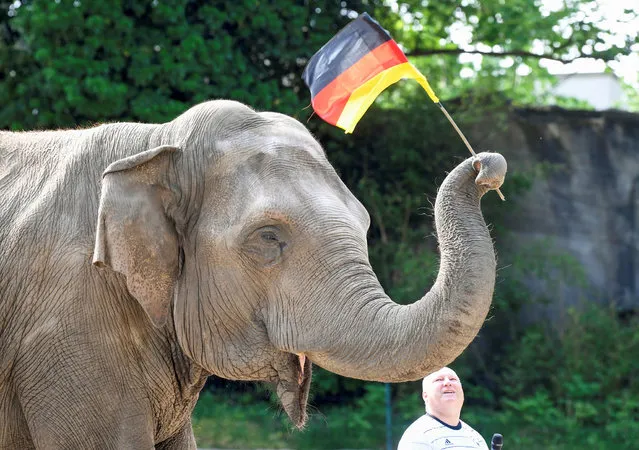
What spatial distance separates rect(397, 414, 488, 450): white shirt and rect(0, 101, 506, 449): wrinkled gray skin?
4.67 ft

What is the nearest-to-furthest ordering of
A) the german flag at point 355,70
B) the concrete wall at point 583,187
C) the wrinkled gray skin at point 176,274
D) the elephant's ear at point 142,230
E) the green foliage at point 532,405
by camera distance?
1. the wrinkled gray skin at point 176,274
2. the elephant's ear at point 142,230
3. the german flag at point 355,70
4. the green foliage at point 532,405
5. the concrete wall at point 583,187

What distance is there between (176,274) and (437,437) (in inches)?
80.0

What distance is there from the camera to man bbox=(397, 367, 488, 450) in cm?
630

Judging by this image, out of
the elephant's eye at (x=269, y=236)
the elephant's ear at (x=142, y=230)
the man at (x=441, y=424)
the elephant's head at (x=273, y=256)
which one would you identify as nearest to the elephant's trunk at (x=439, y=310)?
the elephant's head at (x=273, y=256)

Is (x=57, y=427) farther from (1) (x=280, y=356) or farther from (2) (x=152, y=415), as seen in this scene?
(1) (x=280, y=356)

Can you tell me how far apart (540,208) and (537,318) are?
1.49 meters

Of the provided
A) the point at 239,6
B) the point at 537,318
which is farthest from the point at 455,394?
the point at 537,318

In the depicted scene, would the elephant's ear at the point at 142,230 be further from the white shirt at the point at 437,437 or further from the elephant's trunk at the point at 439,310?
the white shirt at the point at 437,437

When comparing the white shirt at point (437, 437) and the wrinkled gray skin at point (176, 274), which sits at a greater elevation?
the wrinkled gray skin at point (176, 274)

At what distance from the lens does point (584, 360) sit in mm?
14312

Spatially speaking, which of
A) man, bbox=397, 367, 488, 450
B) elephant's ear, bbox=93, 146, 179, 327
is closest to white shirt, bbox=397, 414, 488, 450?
man, bbox=397, 367, 488, 450

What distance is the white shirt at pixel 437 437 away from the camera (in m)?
6.28

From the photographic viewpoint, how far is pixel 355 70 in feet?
18.2

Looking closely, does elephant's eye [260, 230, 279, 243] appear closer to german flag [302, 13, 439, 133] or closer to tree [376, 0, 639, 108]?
german flag [302, 13, 439, 133]
